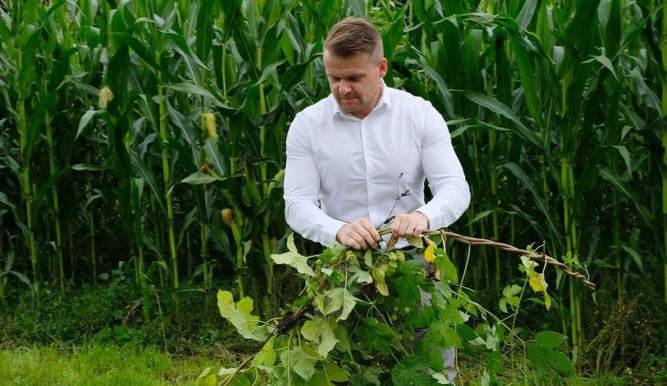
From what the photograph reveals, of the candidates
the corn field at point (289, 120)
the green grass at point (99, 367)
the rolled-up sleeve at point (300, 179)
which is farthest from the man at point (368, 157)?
the green grass at point (99, 367)

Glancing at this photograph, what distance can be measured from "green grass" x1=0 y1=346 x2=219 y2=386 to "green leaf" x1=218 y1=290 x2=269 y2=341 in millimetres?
1942

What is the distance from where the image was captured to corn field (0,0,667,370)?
429 cm

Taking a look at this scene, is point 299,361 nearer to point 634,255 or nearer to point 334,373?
point 334,373

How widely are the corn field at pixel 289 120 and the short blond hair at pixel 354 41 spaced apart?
1.40m

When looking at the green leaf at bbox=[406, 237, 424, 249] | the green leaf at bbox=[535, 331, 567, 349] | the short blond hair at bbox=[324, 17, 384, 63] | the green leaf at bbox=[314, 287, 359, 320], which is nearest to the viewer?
the green leaf at bbox=[314, 287, 359, 320]

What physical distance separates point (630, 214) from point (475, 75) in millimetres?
1144

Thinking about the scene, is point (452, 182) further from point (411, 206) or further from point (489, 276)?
point (489, 276)

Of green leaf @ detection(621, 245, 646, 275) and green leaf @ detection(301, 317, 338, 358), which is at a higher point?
green leaf @ detection(301, 317, 338, 358)

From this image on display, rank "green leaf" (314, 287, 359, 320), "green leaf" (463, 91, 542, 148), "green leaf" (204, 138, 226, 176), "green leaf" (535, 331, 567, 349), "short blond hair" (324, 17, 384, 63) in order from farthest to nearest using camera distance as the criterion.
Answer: "green leaf" (204, 138, 226, 176), "green leaf" (463, 91, 542, 148), "short blond hair" (324, 17, 384, 63), "green leaf" (535, 331, 567, 349), "green leaf" (314, 287, 359, 320)

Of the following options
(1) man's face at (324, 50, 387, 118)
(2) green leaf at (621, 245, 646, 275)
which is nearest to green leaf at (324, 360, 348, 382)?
(1) man's face at (324, 50, 387, 118)

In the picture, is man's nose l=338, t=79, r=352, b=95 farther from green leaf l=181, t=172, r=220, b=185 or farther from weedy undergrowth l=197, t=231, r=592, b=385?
green leaf l=181, t=172, r=220, b=185


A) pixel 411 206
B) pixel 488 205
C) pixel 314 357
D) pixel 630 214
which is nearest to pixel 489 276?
pixel 488 205

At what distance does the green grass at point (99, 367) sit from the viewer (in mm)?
4449

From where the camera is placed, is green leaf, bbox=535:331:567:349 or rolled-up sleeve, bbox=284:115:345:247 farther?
rolled-up sleeve, bbox=284:115:345:247
